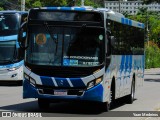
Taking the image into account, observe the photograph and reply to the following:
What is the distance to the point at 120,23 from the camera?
18.4 metres

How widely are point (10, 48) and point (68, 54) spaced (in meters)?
16.3

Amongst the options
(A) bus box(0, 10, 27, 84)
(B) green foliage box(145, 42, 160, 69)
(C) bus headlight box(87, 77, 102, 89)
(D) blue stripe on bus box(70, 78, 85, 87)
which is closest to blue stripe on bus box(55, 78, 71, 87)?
(D) blue stripe on bus box(70, 78, 85, 87)

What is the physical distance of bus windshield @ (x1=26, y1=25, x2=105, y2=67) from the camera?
627 inches

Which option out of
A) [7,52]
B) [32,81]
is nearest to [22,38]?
[32,81]

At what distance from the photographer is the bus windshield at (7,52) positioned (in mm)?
31766

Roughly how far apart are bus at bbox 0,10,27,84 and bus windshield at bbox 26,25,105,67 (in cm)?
1561

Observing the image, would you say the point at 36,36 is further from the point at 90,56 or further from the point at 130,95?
the point at 130,95

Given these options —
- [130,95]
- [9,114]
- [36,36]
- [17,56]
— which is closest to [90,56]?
[36,36]

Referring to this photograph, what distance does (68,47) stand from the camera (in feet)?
52.6

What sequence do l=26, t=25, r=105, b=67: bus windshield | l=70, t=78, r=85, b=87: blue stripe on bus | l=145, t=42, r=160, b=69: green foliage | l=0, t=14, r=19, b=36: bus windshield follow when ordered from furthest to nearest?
l=145, t=42, r=160, b=69: green foliage
l=0, t=14, r=19, b=36: bus windshield
l=26, t=25, r=105, b=67: bus windshield
l=70, t=78, r=85, b=87: blue stripe on bus

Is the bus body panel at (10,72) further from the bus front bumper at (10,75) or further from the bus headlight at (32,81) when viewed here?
the bus headlight at (32,81)

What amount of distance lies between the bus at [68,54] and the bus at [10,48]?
15188mm

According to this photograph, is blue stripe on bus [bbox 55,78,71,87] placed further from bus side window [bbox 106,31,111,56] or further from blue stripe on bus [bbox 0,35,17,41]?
blue stripe on bus [bbox 0,35,17,41]

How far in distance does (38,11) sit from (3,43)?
1582cm
